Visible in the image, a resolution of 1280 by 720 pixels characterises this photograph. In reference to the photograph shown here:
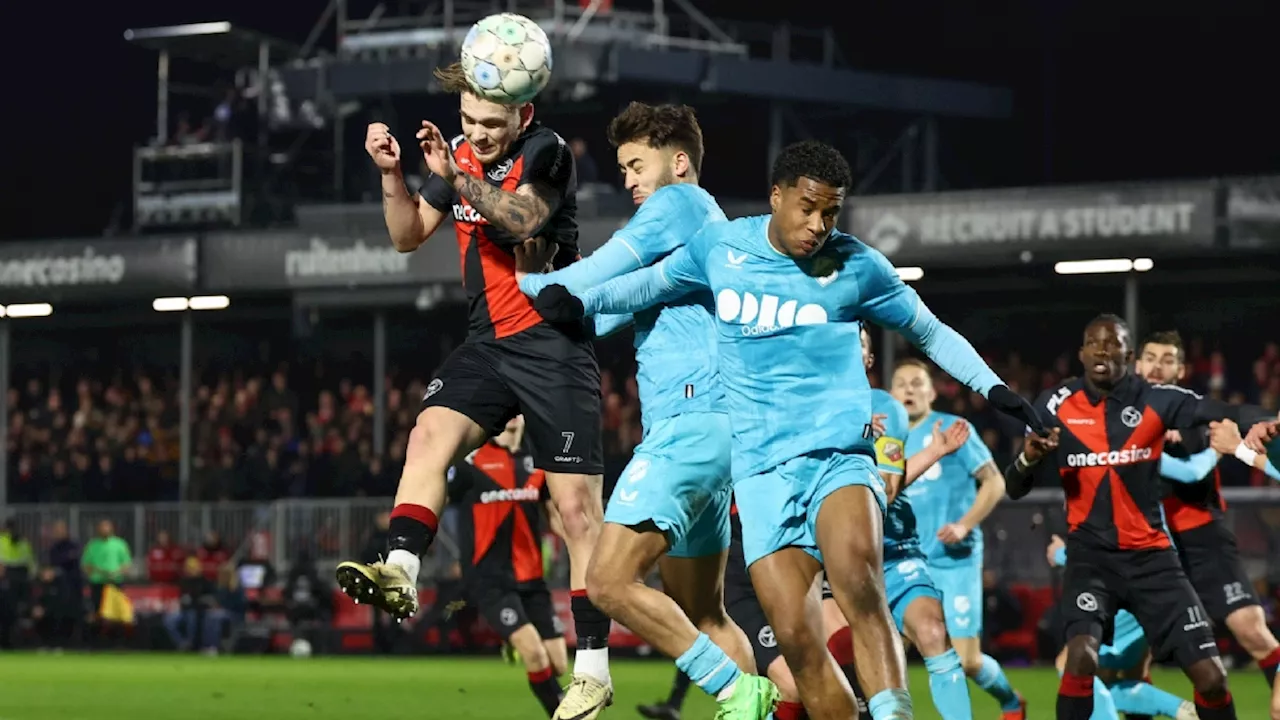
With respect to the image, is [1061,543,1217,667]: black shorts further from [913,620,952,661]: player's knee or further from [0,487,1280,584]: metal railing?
[0,487,1280,584]: metal railing

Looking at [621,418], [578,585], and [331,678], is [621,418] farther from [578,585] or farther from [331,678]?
[578,585]

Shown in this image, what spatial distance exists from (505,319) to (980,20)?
29.9 metres

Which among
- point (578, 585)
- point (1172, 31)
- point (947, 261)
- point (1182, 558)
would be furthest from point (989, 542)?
point (1172, 31)

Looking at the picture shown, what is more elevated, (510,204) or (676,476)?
(510,204)

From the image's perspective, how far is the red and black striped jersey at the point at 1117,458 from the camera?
431 inches

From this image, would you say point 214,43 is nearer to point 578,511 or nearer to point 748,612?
point 748,612

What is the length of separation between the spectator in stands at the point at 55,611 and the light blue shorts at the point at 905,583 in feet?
58.0

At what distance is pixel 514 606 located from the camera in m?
13.8

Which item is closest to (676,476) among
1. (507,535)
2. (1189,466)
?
(1189,466)

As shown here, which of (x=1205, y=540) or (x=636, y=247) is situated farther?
(x=1205, y=540)

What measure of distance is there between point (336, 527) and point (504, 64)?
Answer: 17271 mm

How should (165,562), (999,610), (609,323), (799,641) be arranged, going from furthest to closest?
(165,562), (999,610), (609,323), (799,641)

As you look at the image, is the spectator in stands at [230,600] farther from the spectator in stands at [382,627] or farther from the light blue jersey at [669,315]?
the light blue jersey at [669,315]

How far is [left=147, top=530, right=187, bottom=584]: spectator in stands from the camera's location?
86.0 feet
